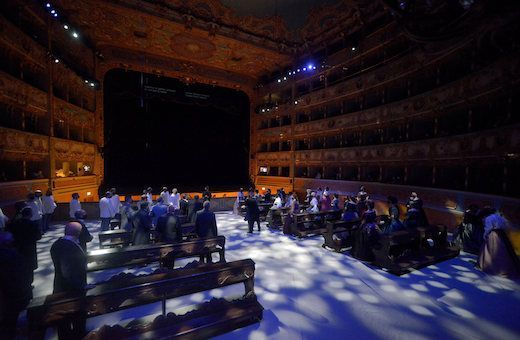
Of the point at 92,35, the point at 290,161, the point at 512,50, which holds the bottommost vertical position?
the point at 290,161

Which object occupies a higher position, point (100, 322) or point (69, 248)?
point (69, 248)

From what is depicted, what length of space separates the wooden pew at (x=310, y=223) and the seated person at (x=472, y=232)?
4.13 m

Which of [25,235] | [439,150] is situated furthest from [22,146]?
[439,150]

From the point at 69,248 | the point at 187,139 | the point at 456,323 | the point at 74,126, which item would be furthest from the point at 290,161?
the point at 69,248

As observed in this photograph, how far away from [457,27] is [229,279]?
6249 millimetres

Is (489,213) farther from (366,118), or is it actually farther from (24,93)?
(24,93)

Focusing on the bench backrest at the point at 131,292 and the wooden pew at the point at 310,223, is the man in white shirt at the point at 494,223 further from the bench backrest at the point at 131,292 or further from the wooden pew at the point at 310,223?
the bench backrest at the point at 131,292

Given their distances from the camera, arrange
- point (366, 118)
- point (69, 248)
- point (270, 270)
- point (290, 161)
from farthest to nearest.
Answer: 1. point (290, 161)
2. point (366, 118)
3. point (270, 270)
4. point (69, 248)

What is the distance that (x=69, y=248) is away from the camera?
3318 mm

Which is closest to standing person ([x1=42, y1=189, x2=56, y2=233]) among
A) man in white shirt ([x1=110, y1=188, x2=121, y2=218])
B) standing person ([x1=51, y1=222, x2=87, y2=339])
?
man in white shirt ([x1=110, y1=188, x2=121, y2=218])

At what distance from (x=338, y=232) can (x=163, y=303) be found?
5821 millimetres

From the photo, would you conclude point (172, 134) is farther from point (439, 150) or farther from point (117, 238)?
point (439, 150)

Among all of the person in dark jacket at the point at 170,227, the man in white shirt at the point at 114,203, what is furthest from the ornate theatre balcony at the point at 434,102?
the man in white shirt at the point at 114,203

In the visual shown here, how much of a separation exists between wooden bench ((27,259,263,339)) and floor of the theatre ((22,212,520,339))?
12.5 inches
